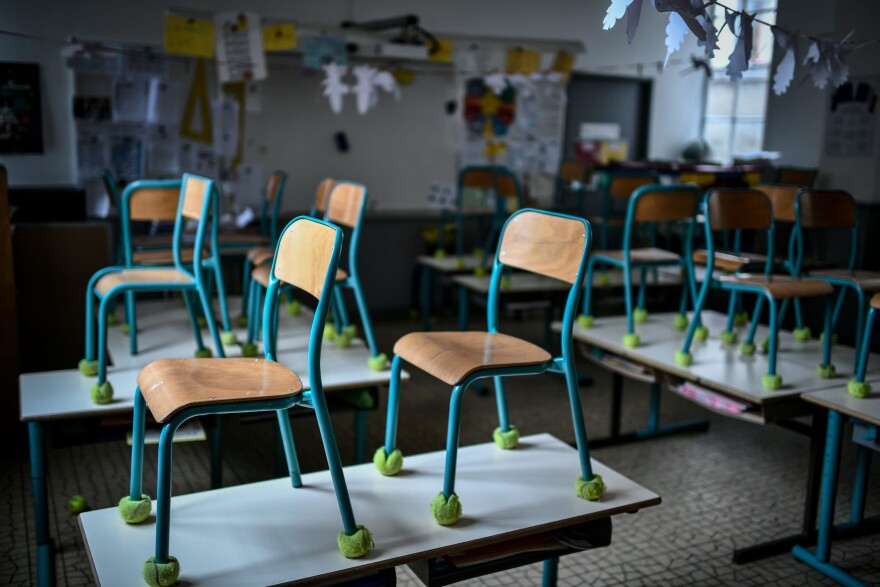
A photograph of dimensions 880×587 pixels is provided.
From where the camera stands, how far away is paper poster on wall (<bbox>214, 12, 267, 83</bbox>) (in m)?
5.00

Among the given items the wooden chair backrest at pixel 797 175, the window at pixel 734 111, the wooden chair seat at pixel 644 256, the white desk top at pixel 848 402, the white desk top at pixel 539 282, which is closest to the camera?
the white desk top at pixel 848 402

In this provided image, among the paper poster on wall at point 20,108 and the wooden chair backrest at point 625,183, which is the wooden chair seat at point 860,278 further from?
the paper poster on wall at point 20,108

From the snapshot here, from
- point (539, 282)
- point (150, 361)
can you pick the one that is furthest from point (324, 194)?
point (539, 282)

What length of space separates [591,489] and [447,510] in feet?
1.16

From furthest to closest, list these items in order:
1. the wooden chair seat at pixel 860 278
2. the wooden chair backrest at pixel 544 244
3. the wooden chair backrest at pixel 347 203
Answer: the wooden chair backrest at pixel 347 203
the wooden chair seat at pixel 860 278
the wooden chair backrest at pixel 544 244

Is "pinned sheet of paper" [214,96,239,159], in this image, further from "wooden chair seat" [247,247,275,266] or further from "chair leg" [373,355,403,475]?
"chair leg" [373,355,403,475]

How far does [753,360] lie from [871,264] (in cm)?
252

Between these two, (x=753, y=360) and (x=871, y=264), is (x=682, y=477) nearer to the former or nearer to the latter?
(x=753, y=360)

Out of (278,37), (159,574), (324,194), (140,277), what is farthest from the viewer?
(278,37)

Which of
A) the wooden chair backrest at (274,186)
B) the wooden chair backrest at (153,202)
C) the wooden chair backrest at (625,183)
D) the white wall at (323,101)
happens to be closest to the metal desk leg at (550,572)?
the wooden chair backrest at (153,202)

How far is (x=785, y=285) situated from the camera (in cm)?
288

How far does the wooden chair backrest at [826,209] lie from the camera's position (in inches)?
129

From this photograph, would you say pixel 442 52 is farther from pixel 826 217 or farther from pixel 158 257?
pixel 826 217

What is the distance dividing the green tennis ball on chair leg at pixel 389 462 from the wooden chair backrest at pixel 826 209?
7.02 feet
